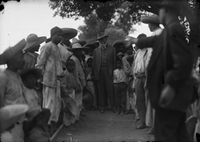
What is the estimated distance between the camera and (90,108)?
13414 mm

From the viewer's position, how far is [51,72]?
29.5 ft

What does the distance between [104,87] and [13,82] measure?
722cm

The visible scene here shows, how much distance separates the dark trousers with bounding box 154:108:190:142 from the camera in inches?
213

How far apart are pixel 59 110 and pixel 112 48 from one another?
4323 mm

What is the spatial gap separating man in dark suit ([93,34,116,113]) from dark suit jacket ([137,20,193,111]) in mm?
7532

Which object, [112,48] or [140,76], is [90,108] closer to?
[112,48]

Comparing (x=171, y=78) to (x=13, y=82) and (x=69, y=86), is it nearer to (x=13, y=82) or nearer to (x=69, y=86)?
(x=13, y=82)

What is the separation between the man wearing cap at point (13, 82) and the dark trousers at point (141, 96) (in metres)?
4.00

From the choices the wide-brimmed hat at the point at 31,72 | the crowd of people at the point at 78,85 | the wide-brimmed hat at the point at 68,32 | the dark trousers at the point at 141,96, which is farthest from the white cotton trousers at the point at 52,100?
the wide-brimmed hat at the point at 68,32

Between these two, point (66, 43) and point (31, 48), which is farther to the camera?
point (66, 43)

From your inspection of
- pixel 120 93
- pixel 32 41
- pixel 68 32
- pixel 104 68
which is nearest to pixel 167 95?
pixel 32 41

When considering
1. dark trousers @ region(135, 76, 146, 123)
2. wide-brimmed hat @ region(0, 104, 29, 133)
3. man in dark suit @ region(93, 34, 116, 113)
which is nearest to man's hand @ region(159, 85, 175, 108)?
wide-brimmed hat @ region(0, 104, 29, 133)

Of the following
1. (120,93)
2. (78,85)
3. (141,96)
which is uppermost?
(78,85)

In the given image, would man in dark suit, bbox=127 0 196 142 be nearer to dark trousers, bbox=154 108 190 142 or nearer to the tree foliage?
dark trousers, bbox=154 108 190 142
